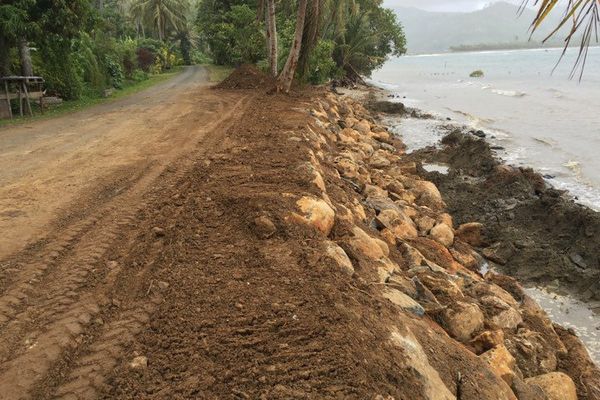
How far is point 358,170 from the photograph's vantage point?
8969mm

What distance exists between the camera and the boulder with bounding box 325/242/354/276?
3959 mm

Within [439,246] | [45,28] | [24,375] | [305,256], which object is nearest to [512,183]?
[439,246]

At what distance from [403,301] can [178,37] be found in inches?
2031

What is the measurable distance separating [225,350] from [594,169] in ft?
41.3

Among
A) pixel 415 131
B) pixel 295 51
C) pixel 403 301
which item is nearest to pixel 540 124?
pixel 415 131

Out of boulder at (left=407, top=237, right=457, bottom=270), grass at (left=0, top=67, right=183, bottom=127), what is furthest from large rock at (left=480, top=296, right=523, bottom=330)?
grass at (left=0, top=67, right=183, bottom=127)

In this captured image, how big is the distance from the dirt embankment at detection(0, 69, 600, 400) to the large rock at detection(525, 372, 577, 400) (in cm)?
1

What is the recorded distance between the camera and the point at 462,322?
14.0 ft

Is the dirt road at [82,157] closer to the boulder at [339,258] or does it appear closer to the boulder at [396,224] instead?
the boulder at [339,258]

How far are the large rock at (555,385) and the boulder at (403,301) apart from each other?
3.66 ft

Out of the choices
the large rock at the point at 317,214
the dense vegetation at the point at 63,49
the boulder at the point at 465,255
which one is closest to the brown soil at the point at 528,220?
the boulder at the point at 465,255

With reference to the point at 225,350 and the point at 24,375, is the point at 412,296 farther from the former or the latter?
the point at 24,375

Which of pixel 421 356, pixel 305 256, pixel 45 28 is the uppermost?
pixel 45 28

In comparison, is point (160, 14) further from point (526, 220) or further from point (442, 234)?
point (442, 234)
